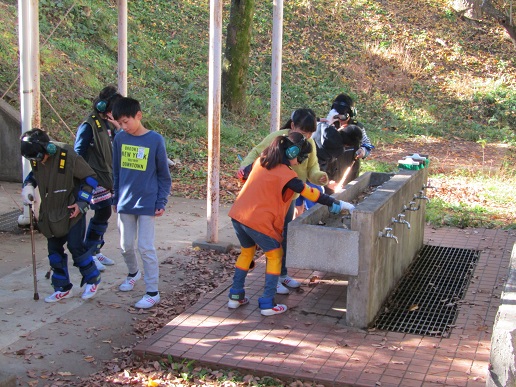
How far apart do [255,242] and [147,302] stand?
1208 mm

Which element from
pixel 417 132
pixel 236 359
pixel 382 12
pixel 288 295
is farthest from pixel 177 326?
pixel 382 12

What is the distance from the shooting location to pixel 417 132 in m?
18.8

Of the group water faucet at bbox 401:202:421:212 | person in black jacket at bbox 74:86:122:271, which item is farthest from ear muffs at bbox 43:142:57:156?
water faucet at bbox 401:202:421:212

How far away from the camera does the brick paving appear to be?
5074mm

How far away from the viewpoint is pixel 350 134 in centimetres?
796

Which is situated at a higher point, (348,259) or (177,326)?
(348,259)

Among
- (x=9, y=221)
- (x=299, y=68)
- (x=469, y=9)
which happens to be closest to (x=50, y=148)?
(x=9, y=221)

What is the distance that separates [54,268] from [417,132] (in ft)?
45.9

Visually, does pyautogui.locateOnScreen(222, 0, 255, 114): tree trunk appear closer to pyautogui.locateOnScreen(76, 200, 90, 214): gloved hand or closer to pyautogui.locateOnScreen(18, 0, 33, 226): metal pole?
pyautogui.locateOnScreen(18, 0, 33, 226): metal pole

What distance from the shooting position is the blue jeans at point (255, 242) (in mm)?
6027

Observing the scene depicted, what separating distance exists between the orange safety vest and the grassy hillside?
563cm

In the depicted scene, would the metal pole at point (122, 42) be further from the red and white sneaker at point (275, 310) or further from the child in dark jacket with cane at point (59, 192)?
the red and white sneaker at point (275, 310)

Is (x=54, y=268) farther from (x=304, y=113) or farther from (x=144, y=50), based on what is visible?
(x=144, y=50)

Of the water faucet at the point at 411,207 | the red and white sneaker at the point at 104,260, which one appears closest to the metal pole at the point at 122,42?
the red and white sneaker at the point at 104,260
